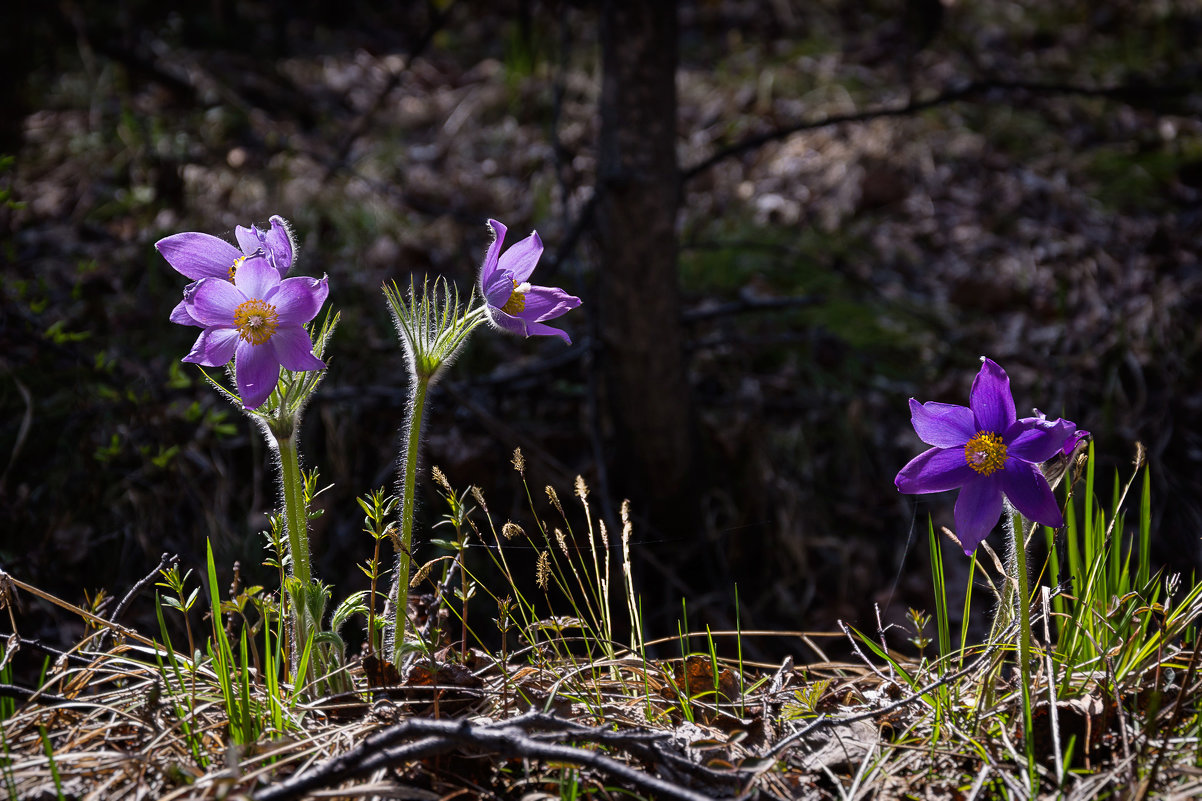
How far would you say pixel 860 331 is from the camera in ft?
12.0

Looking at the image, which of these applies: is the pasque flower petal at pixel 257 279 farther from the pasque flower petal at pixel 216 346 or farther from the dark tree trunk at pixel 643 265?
the dark tree trunk at pixel 643 265

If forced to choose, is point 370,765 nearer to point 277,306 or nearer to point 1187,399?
point 277,306

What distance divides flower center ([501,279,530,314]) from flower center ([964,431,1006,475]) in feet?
2.33

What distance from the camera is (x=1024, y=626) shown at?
1.23 m

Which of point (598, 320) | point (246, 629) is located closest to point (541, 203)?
point (598, 320)

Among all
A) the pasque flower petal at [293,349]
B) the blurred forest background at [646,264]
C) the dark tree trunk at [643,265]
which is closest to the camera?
the pasque flower petal at [293,349]

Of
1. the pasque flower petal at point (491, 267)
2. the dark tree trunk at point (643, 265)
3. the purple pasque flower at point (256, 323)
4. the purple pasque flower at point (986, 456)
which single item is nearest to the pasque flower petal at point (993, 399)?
the purple pasque flower at point (986, 456)

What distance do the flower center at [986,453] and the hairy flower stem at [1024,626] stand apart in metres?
0.10

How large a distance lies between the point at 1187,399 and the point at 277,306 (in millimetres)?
3410

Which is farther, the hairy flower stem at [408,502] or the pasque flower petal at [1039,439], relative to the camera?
the hairy flower stem at [408,502]

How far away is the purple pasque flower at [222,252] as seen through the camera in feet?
4.27

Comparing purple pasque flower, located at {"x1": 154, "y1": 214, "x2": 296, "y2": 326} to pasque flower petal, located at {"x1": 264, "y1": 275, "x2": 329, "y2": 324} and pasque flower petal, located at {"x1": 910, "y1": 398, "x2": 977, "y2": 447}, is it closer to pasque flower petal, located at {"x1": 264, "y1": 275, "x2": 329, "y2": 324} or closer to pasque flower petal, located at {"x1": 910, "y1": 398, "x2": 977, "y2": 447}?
pasque flower petal, located at {"x1": 264, "y1": 275, "x2": 329, "y2": 324}

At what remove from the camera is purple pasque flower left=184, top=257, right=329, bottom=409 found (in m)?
1.22

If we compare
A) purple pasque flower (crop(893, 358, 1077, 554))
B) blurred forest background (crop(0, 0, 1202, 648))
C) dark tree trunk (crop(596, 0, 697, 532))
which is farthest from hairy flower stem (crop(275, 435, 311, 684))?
dark tree trunk (crop(596, 0, 697, 532))
